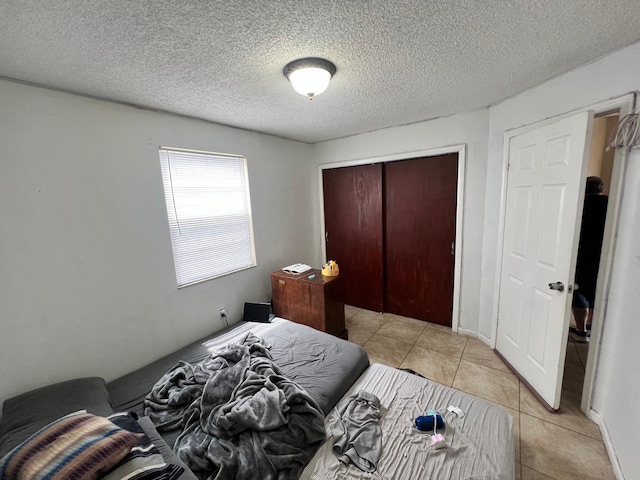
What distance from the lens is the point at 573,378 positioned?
2070 millimetres

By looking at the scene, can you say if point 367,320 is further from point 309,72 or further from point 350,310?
point 309,72

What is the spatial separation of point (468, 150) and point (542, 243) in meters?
1.16

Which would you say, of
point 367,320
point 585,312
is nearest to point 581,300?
point 585,312

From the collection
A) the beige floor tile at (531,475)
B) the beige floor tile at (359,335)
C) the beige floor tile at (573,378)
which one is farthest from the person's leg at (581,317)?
the beige floor tile at (359,335)

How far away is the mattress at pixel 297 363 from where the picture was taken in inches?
62.4

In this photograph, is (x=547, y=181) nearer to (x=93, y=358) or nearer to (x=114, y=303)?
(x=114, y=303)

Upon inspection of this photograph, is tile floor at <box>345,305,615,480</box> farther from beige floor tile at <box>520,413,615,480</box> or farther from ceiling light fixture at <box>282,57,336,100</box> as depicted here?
ceiling light fixture at <box>282,57,336,100</box>

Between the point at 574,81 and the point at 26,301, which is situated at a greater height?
the point at 574,81

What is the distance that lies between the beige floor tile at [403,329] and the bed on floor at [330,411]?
1.10 m

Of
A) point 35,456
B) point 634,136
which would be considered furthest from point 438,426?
point 634,136

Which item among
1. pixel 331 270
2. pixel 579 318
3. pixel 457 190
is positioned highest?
pixel 457 190

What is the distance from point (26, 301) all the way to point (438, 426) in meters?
2.45

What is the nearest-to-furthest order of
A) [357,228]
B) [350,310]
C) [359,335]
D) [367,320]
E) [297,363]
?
[297,363] → [359,335] → [367,320] → [357,228] → [350,310]

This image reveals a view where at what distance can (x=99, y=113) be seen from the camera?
1.76 meters
